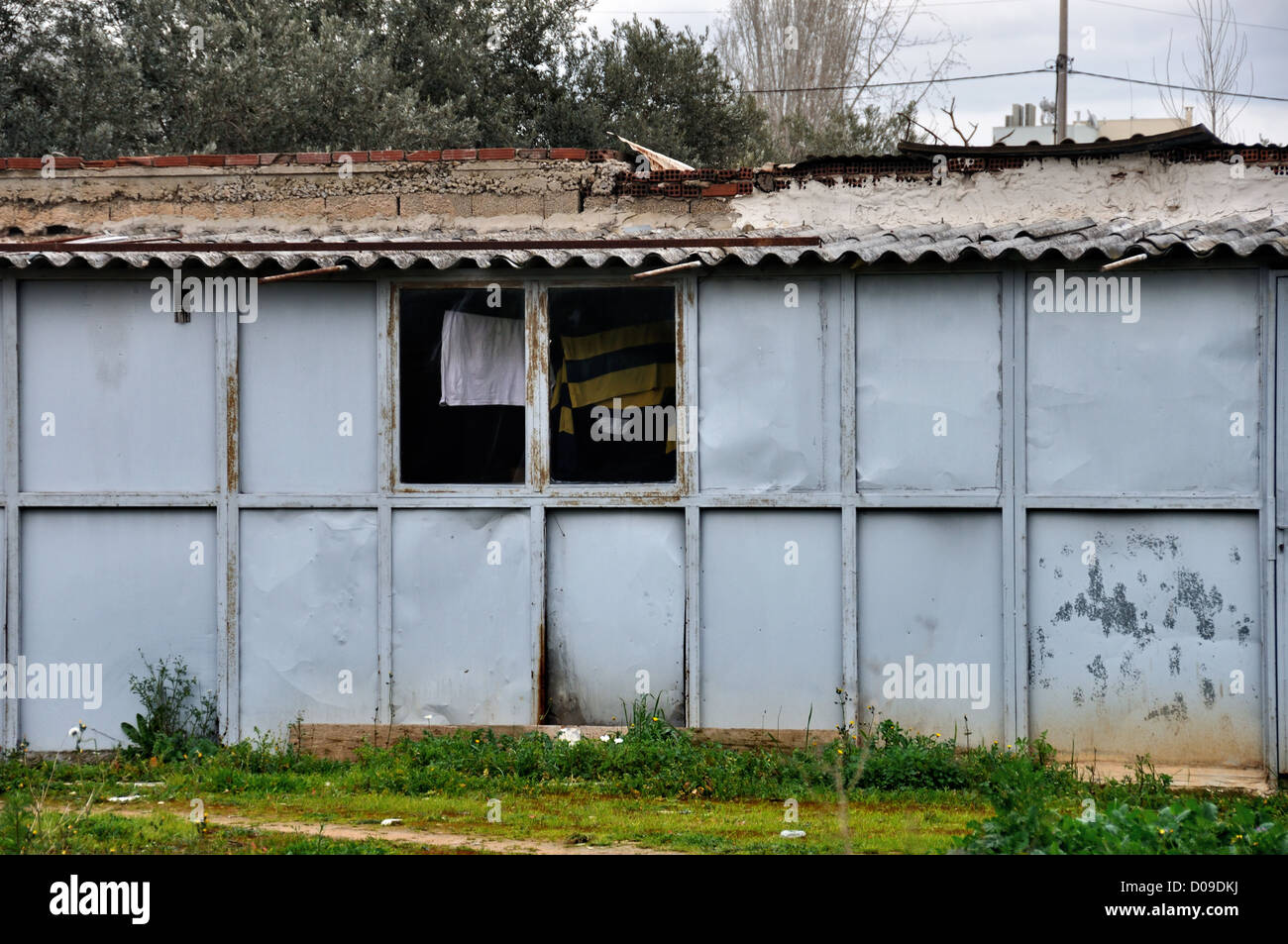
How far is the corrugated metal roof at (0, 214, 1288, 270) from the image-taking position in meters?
7.44

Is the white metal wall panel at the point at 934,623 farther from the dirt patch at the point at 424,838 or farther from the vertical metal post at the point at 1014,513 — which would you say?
the dirt patch at the point at 424,838

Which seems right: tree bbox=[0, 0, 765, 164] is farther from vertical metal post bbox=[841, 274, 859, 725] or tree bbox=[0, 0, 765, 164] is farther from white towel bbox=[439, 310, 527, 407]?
vertical metal post bbox=[841, 274, 859, 725]

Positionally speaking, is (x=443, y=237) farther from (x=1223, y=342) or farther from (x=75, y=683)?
(x=1223, y=342)

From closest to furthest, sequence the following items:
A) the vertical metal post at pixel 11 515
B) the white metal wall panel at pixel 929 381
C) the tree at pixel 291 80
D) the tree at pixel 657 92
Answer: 1. the white metal wall panel at pixel 929 381
2. the vertical metal post at pixel 11 515
3. the tree at pixel 291 80
4. the tree at pixel 657 92

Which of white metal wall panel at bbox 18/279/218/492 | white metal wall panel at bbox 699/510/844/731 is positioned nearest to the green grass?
white metal wall panel at bbox 699/510/844/731

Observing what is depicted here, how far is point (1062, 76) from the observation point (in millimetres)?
23109

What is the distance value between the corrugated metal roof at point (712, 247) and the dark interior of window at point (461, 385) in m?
0.43

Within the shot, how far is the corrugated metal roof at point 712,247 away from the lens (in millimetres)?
7441

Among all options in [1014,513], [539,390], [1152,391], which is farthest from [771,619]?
[1152,391]

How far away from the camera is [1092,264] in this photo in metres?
7.70

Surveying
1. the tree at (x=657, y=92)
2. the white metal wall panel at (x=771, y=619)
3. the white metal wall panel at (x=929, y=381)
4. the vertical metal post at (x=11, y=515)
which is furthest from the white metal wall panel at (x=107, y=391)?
the tree at (x=657, y=92)

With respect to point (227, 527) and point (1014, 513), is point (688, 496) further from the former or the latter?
point (227, 527)

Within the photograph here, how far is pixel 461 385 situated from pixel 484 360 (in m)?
0.24

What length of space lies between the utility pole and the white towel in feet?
58.1
